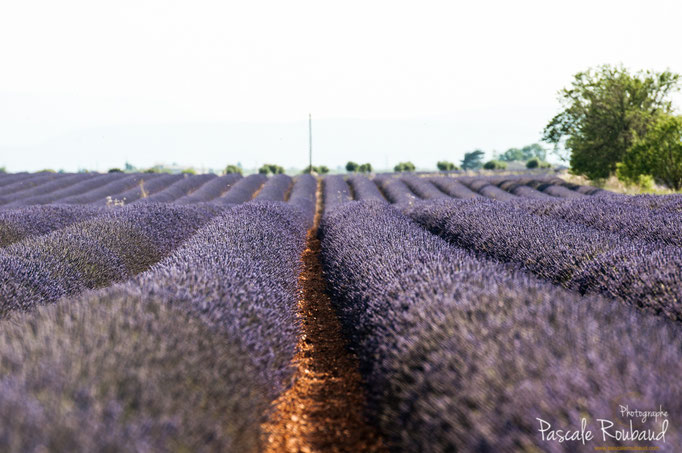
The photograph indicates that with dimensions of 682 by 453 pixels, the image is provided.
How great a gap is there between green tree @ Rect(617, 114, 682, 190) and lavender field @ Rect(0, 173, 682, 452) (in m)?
17.6

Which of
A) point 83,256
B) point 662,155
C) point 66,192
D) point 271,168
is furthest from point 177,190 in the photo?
point 271,168

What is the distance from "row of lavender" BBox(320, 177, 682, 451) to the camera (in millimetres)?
1576

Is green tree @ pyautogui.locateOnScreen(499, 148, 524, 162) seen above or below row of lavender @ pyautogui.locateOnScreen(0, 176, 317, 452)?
below

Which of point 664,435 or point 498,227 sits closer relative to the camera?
point 664,435

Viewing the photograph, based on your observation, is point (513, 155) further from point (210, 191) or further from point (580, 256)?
point (580, 256)

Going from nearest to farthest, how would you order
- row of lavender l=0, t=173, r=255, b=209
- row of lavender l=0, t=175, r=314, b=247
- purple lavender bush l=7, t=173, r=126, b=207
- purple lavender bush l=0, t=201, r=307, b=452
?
purple lavender bush l=0, t=201, r=307, b=452 → row of lavender l=0, t=175, r=314, b=247 → purple lavender bush l=7, t=173, r=126, b=207 → row of lavender l=0, t=173, r=255, b=209

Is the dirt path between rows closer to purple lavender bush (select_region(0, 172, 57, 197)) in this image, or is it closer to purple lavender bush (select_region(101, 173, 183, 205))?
purple lavender bush (select_region(101, 173, 183, 205))

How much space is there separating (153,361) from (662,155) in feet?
73.7

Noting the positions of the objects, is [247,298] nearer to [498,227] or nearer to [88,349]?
[88,349]

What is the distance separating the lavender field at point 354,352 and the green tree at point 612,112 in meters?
21.0

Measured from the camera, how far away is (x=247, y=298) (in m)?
2.92

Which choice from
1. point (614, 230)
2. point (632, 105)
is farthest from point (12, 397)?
point (632, 105)


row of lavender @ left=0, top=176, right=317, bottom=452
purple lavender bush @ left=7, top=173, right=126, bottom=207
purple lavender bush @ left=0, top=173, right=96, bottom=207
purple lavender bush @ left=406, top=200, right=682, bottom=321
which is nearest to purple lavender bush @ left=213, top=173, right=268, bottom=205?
purple lavender bush @ left=7, top=173, right=126, bottom=207

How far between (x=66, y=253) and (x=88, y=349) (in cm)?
358
